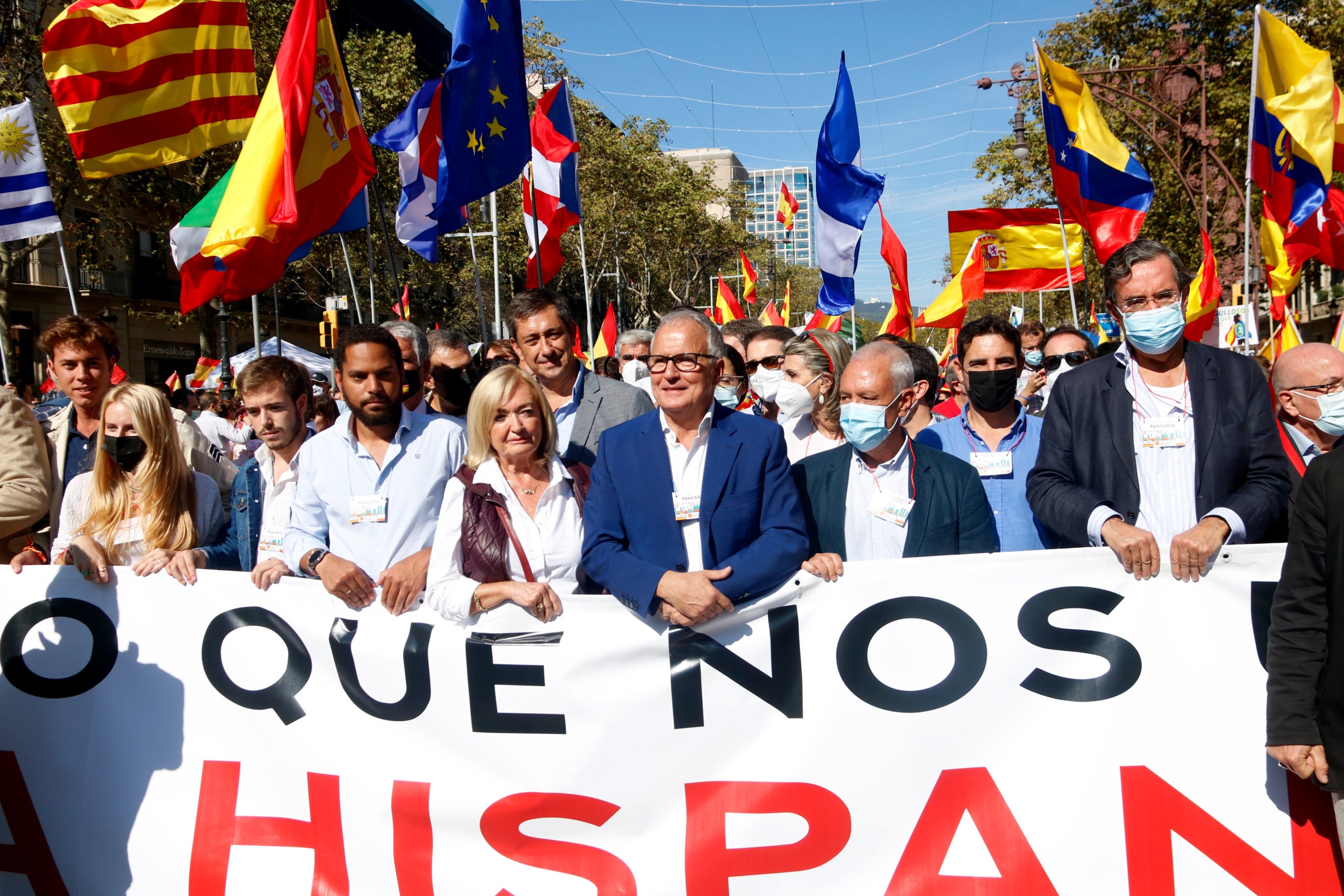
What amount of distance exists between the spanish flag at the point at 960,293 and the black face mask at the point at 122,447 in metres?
8.11

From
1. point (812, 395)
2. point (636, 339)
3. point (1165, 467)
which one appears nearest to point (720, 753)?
point (1165, 467)

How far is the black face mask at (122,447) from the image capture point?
144 inches

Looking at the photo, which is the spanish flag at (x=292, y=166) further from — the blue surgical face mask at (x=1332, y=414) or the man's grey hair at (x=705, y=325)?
the blue surgical face mask at (x=1332, y=414)

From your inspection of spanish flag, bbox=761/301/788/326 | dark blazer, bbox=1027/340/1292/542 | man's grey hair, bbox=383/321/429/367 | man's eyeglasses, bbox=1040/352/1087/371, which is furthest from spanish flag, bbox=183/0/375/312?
spanish flag, bbox=761/301/788/326

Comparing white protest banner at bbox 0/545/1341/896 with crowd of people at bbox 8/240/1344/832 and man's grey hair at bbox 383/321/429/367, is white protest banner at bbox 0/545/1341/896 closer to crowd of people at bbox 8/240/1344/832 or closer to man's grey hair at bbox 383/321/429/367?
crowd of people at bbox 8/240/1344/832

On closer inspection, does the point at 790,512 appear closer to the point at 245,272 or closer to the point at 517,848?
the point at 517,848

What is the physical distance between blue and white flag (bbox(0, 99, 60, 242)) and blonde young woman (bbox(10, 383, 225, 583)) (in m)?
4.25

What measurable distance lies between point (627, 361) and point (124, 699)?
4128 mm

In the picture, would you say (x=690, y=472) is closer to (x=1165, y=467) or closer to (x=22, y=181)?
(x=1165, y=467)

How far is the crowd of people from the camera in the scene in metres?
3.08

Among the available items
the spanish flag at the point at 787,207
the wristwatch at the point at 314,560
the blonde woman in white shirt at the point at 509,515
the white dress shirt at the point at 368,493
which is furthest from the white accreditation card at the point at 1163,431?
the spanish flag at the point at 787,207

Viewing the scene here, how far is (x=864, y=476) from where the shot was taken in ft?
11.9

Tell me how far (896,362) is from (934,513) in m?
0.56

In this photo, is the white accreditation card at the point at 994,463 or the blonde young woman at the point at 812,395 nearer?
the white accreditation card at the point at 994,463
